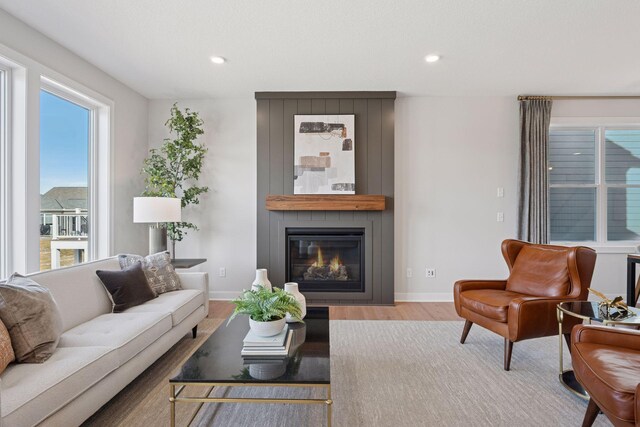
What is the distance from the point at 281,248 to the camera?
3.98 meters

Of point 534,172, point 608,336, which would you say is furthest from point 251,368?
point 534,172

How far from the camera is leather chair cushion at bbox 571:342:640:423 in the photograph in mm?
1293

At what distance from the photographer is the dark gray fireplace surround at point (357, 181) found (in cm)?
392

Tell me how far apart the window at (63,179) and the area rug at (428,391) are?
217 cm

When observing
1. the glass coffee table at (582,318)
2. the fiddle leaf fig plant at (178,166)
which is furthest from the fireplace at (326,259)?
the glass coffee table at (582,318)

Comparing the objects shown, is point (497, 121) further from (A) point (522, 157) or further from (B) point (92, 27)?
(B) point (92, 27)

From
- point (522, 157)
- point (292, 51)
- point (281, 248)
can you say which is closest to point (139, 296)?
point (281, 248)

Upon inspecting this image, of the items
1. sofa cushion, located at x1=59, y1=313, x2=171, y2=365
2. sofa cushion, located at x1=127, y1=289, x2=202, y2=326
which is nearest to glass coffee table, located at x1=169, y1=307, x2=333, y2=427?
sofa cushion, located at x1=59, y1=313, x2=171, y2=365

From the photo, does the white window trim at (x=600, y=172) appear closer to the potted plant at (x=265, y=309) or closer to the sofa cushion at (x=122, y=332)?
the potted plant at (x=265, y=309)

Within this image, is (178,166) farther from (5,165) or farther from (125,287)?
(125,287)

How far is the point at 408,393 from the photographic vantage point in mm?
2002

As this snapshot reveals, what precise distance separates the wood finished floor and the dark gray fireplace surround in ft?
0.58

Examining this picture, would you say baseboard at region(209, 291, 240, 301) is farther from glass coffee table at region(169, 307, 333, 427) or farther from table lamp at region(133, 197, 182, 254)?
glass coffee table at region(169, 307, 333, 427)

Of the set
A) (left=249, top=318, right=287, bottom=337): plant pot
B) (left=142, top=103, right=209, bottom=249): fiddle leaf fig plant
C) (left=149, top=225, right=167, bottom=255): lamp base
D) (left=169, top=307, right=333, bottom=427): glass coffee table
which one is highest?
(left=142, top=103, right=209, bottom=249): fiddle leaf fig plant
